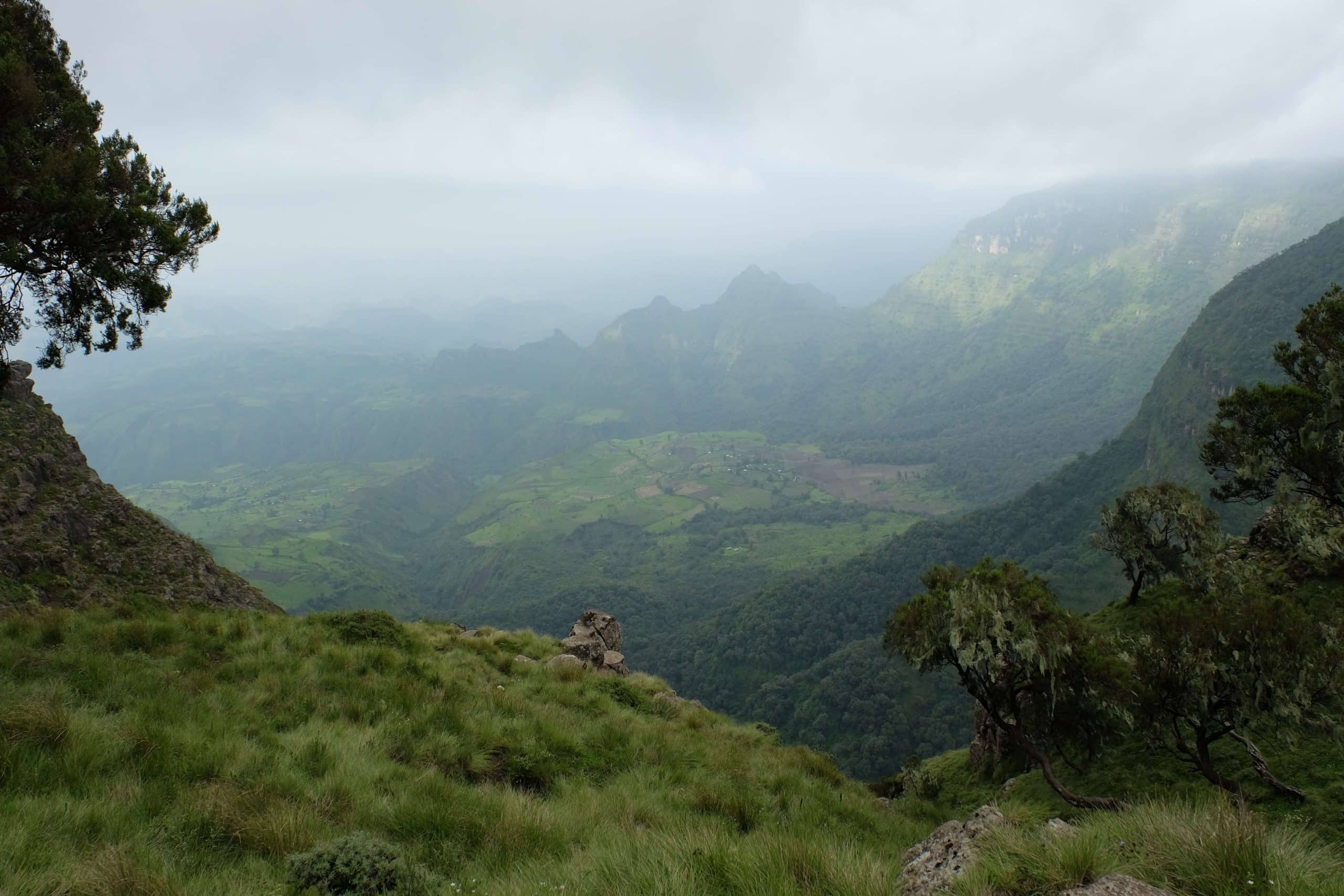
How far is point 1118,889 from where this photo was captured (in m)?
3.67

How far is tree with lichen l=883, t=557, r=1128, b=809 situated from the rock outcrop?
9.22 meters

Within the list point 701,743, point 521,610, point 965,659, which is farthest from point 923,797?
point 521,610

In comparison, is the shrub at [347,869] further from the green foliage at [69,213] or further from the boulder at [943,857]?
the green foliage at [69,213]

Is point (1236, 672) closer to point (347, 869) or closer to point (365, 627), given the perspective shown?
point (347, 869)

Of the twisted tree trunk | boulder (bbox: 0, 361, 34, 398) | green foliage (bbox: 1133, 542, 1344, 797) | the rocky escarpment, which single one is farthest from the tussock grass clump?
boulder (bbox: 0, 361, 34, 398)

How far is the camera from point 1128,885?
367 centimetres

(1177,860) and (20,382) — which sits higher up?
(20,382)

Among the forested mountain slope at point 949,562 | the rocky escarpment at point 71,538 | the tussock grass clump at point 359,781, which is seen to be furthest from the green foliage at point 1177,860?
the forested mountain slope at point 949,562

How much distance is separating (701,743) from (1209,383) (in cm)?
19912

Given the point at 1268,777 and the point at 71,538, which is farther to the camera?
the point at 71,538

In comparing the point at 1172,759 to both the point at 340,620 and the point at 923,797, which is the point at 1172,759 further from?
the point at 340,620

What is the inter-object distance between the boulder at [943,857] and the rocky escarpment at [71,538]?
17.7 metres

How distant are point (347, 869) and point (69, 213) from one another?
10.3 m

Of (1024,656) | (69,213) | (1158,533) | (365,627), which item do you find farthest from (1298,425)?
(69,213)
